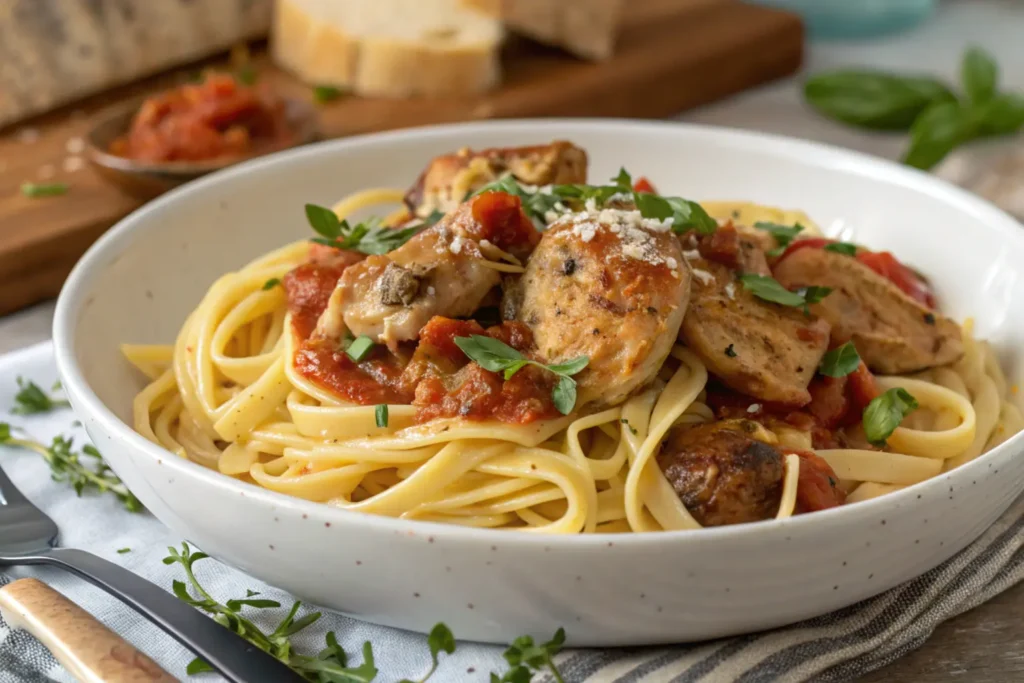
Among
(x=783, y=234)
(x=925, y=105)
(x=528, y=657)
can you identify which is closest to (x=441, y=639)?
(x=528, y=657)

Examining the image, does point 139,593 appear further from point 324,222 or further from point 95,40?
point 95,40

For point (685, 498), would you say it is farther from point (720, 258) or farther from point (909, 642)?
point (720, 258)

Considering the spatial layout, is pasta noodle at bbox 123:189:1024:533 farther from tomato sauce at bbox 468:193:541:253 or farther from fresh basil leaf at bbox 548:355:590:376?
fresh basil leaf at bbox 548:355:590:376

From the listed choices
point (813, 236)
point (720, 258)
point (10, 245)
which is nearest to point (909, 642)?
point (720, 258)

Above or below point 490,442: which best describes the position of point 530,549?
above

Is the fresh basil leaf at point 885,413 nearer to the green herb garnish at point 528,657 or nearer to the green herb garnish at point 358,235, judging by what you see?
the green herb garnish at point 528,657

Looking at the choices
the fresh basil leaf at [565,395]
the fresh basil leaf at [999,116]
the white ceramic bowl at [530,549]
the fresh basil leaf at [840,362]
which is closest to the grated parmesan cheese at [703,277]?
the fresh basil leaf at [840,362]
